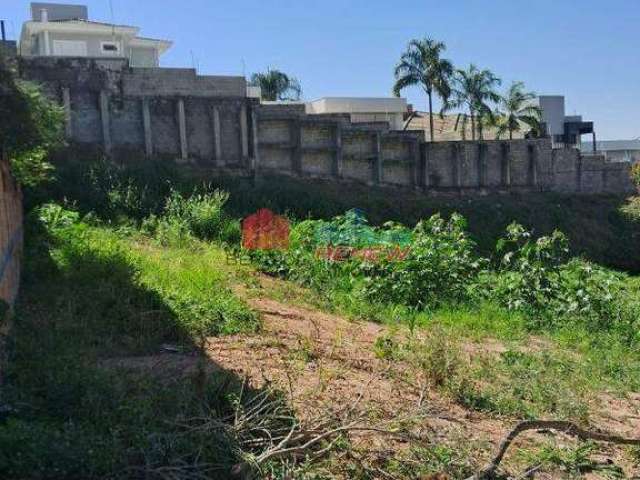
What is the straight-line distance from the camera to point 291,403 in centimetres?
445

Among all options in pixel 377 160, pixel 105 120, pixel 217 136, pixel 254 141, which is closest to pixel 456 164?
pixel 377 160

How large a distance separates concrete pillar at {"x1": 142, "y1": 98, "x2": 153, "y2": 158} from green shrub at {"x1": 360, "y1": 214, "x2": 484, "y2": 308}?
814cm

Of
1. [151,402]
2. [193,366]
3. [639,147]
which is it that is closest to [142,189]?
[193,366]

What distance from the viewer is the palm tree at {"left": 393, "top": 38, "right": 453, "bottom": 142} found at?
81.9 ft

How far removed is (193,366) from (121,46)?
2649 centimetres

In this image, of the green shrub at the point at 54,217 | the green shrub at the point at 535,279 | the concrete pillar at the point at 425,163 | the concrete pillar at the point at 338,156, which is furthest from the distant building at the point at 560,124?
the green shrub at the point at 54,217

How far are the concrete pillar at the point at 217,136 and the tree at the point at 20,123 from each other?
7864 millimetres

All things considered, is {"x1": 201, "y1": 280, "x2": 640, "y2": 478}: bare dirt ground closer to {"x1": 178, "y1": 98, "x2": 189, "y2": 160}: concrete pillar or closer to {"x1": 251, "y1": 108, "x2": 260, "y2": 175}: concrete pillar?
{"x1": 178, "y1": 98, "x2": 189, "y2": 160}: concrete pillar

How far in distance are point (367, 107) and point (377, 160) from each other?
35.6 feet

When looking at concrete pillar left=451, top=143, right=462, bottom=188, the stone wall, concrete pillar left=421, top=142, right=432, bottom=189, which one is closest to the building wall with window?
the stone wall

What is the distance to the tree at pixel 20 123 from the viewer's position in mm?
6812

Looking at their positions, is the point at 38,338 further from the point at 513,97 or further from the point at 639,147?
the point at 639,147

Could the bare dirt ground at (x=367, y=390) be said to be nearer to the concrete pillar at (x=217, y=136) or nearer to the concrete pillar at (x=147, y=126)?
the concrete pillar at (x=147, y=126)

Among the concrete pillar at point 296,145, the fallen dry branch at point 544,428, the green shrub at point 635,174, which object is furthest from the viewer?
the green shrub at point 635,174
